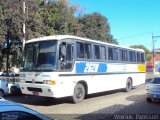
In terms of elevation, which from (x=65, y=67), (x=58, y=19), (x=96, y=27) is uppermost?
(x=96, y=27)

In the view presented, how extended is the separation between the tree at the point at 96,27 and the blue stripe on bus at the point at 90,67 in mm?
24562

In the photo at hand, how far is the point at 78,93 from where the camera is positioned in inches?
572

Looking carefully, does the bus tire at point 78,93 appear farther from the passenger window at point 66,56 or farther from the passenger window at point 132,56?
the passenger window at point 132,56

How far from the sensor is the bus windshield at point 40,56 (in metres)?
13.2

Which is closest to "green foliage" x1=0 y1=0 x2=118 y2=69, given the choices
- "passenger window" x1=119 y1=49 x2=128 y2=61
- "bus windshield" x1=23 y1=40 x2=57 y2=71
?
"bus windshield" x1=23 y1=40 x2=57 y2=71

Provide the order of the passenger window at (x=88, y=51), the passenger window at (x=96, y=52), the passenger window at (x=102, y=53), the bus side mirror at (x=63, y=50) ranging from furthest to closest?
the passenger window at (x=102, y=53)
the passenger window at (x=96, y=52)
the passenger window at (x=88, y=51)
the bus side mirror at (x=63, y=50)

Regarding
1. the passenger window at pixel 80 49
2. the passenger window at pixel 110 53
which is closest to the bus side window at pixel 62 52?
the passenger window at pixel 80 49

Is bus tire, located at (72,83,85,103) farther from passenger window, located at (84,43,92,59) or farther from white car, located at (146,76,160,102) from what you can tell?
white car, located at (146,76,160,102)

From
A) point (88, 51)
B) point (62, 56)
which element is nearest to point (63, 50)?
point (62, 56)

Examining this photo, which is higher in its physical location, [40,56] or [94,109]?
[40,56]

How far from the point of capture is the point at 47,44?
13.7 meters

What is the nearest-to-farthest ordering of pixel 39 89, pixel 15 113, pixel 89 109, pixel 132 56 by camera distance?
1. pixel 15 113
2. pixel 89 109
3. pixel 39 89
4. pixel 132 56

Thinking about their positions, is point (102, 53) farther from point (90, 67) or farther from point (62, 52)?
point (62, 52)

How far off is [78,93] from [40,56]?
260cm
